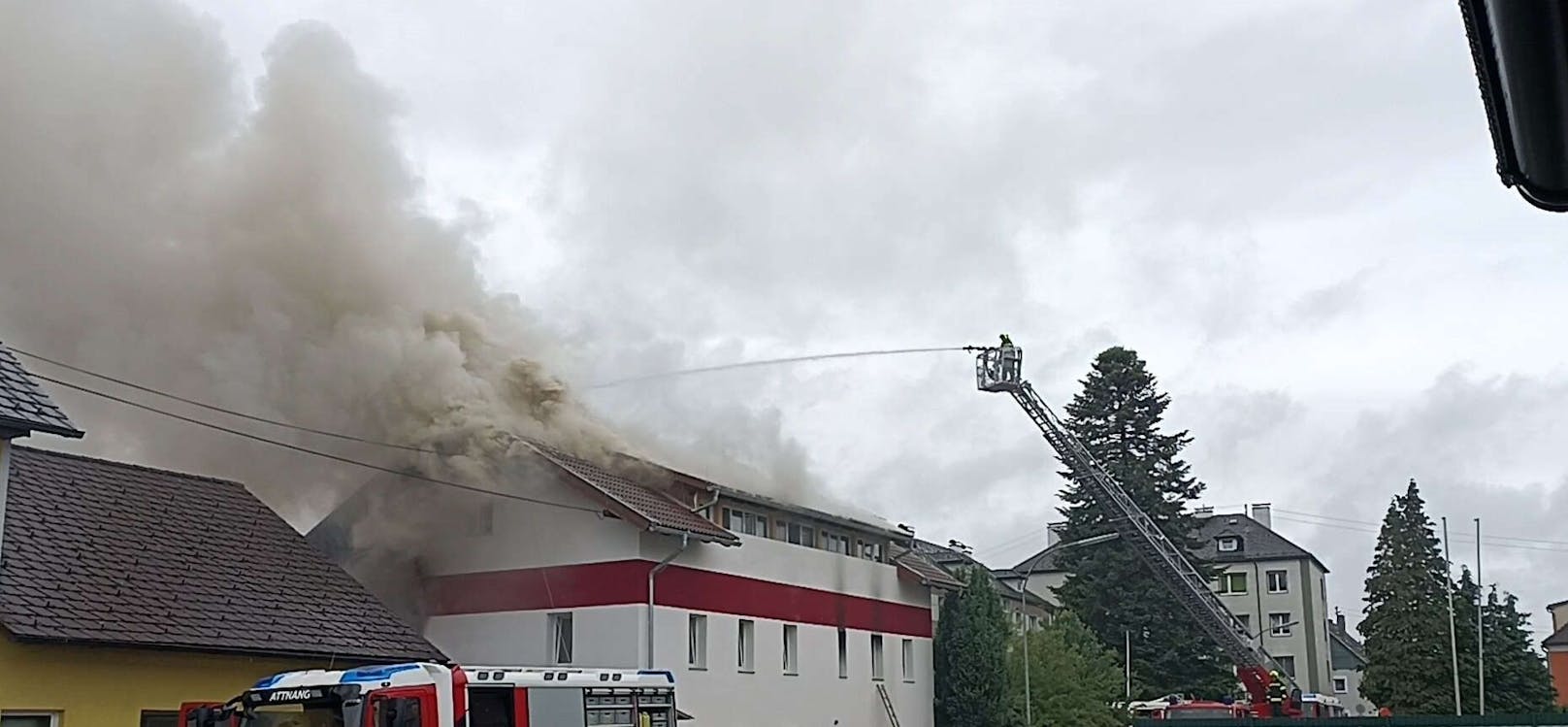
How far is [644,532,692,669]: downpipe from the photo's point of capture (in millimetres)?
28297

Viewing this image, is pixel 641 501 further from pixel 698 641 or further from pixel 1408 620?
pixel 1408 620

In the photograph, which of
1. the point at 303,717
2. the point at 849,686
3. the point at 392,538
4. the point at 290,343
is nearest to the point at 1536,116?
the point at 303,717

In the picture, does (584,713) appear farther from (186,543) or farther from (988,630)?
(988,630)

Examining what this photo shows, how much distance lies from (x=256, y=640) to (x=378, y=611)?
10.5ft

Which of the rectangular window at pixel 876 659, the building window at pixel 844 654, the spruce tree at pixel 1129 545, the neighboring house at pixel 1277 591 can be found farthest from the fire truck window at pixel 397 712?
the neighboring house at pixel 1277 591

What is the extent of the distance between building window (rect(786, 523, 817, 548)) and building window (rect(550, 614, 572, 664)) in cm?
637

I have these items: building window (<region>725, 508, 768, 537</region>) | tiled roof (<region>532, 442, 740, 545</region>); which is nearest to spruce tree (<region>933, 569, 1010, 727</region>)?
building window (<region>725, 508, 768, 537</region>)

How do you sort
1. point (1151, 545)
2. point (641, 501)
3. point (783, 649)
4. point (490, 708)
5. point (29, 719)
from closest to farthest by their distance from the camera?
1. point (490, 708)
2. point (29, 719)
3. point (641, 501)
4. point (783, 649)
5. point (1151, 545)

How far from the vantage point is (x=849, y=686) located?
116 feet

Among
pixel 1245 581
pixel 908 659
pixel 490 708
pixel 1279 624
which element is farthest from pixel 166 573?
pixel 1245 581

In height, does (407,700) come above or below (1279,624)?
below

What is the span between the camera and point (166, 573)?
62.3ft

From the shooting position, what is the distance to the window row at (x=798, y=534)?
3238cm

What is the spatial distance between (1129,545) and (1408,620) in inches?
410
